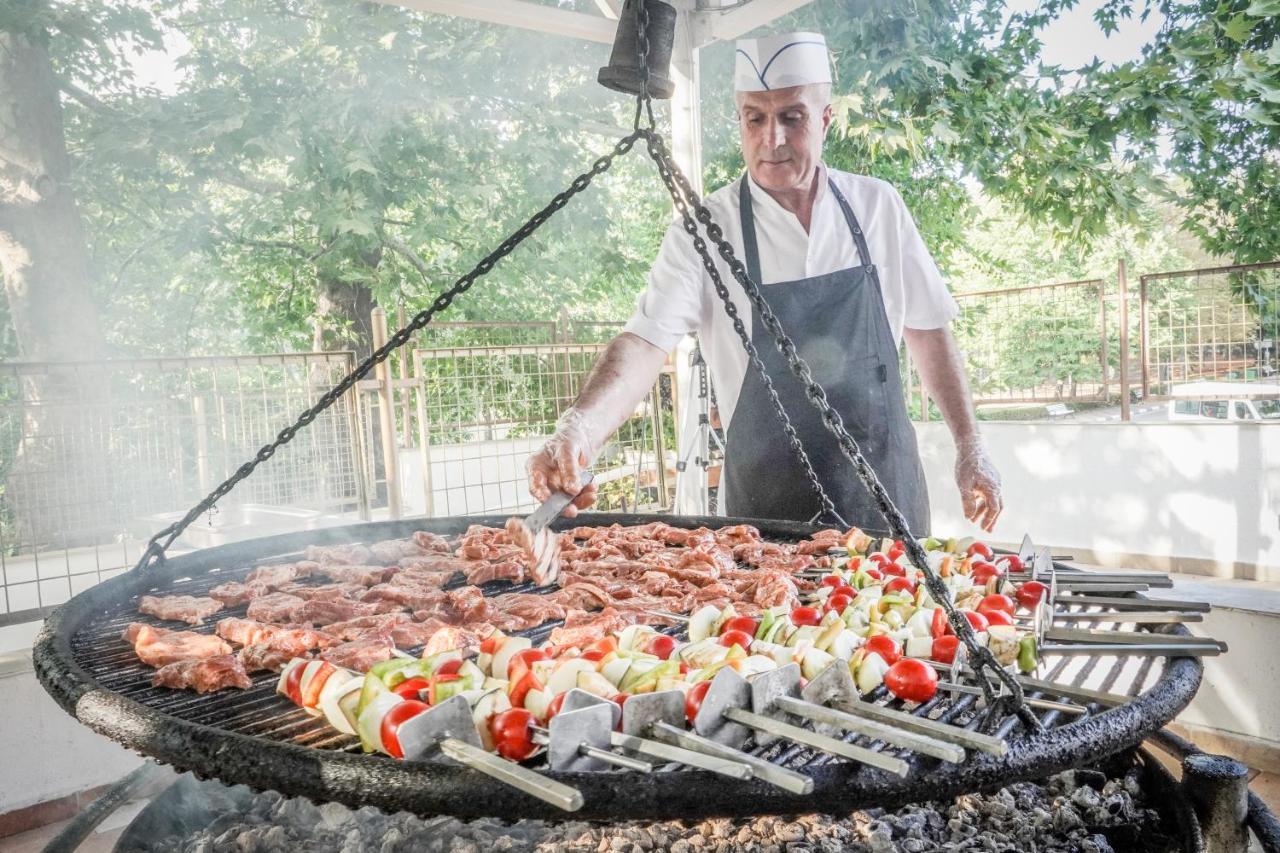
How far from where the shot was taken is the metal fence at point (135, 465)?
17.4 feet

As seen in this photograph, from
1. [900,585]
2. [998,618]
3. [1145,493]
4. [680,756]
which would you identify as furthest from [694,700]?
[1145,493]

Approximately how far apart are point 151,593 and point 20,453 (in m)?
3.66

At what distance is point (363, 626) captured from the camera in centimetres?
232

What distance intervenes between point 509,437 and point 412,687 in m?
8.28

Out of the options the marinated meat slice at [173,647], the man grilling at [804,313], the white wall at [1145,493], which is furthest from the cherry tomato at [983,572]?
the white wall at [1145,493]

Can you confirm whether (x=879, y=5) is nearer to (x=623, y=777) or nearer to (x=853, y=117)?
(x=853, y=117)

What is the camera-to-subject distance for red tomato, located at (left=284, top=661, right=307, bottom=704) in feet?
5.96

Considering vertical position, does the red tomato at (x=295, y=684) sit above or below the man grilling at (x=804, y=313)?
below

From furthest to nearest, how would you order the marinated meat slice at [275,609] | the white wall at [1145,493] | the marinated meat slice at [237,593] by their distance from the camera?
1. the white wall at [1145,493]
2. the marinated meat slice at [237,593]
3. the marinated meat slice at [275,609]

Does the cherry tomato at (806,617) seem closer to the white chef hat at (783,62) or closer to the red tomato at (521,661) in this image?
the red tomato at (521,661)

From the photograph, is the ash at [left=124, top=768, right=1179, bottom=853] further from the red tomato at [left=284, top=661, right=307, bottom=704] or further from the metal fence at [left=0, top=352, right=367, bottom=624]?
the metal fence at [left=0, top=352, right=367, bottom=624]

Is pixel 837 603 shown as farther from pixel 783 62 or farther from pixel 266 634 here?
pixel 783 62

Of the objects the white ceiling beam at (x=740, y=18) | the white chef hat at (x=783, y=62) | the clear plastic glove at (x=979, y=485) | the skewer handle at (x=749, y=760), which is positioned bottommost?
the skewer handle at (x=749, y=760)

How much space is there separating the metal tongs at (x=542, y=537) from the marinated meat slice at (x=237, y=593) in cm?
83
